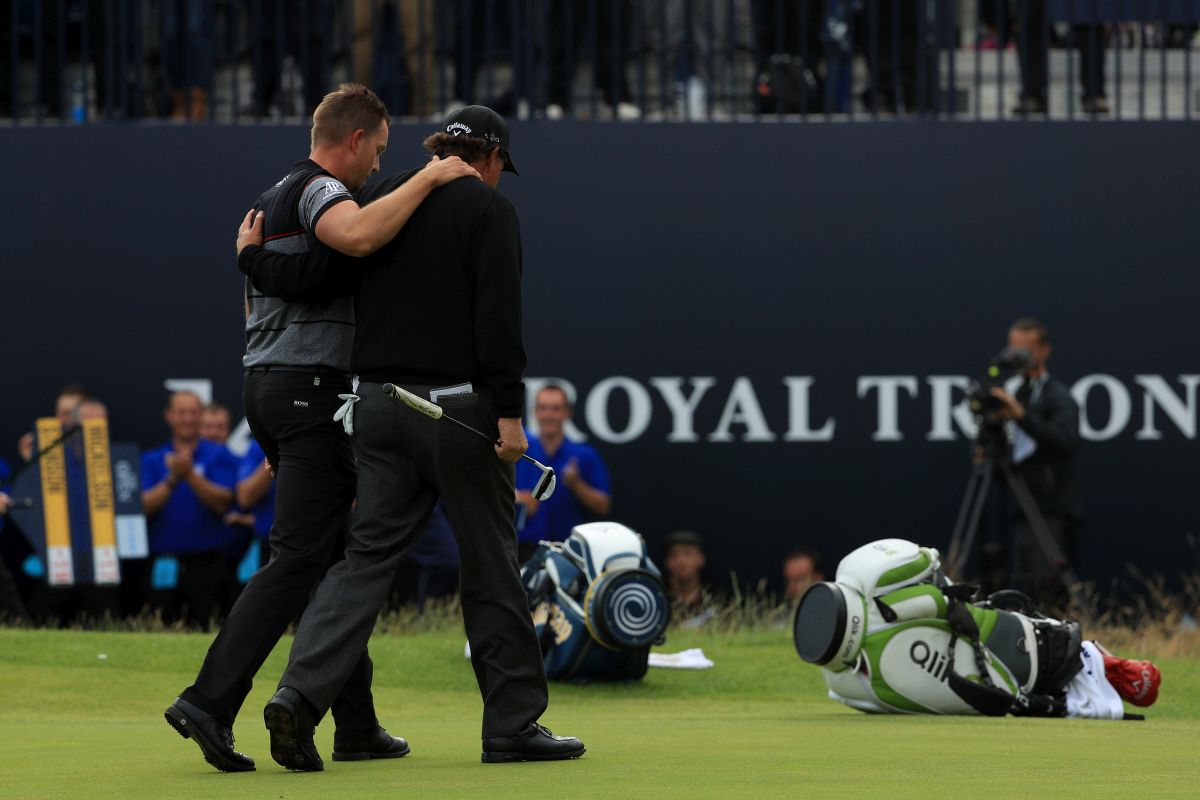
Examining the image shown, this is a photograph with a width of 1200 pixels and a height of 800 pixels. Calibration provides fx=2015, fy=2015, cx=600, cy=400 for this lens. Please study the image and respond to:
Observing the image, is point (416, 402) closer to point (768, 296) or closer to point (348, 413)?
point (348, 413)

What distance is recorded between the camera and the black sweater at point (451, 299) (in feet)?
16.8

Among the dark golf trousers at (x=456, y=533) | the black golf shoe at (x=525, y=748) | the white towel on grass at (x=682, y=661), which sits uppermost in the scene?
the dark golf trousers at (x=456, y=533)

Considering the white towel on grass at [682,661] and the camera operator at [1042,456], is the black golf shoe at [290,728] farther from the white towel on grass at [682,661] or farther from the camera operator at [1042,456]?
A: the camera operator at [1042,456]

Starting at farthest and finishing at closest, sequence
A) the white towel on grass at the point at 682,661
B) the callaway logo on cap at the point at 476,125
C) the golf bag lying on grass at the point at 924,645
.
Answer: the white towel on grass at the point at 682,661 < the golf bag lying on grass at the point at 924,645 < the callaway logo on cap at the point at 476,125

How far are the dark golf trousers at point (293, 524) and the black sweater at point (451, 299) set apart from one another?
227mm

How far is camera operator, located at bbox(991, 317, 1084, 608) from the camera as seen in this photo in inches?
469

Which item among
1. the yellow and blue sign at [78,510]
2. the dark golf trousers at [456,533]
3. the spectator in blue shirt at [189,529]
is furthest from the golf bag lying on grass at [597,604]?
the yellow and blue sign at [78,510]

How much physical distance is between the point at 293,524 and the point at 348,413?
12.9 inches

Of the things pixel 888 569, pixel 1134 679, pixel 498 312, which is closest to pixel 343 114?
pixel 498 312

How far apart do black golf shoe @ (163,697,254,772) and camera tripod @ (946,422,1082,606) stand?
760 cm

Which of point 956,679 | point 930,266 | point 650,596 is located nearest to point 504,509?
point 956,679

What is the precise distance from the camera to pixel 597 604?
27.6 feet

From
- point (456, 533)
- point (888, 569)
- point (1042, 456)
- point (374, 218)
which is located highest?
point (374, 218)

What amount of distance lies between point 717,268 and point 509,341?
7936mm
